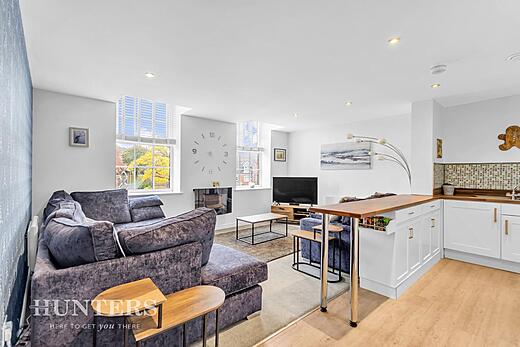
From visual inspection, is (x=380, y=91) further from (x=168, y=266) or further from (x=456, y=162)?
(x=168, y=266)

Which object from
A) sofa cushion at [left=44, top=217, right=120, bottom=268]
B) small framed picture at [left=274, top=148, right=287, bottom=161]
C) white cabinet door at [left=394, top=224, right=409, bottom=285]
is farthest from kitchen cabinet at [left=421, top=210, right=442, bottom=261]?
small framed picture at [left=274, top=148, right=287, bottom=161]

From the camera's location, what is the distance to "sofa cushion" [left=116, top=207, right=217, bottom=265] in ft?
5.22

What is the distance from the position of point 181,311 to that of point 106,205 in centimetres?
297

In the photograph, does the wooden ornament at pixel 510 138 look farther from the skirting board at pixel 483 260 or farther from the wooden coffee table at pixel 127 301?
the wooden coffee table at pixel 127 301

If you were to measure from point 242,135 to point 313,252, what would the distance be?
3.63 meters

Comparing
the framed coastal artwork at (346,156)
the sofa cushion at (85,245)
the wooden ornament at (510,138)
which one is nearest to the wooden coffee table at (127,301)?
the sofa cushion at (85,245)

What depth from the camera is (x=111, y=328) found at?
1514 mm

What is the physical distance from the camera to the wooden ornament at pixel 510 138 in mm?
3579

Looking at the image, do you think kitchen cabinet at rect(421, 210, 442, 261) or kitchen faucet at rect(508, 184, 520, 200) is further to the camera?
kitchen faucet at rect(508, 184, 520, 200)

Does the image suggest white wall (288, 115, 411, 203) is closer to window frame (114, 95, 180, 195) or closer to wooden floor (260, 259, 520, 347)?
wooden floor (260, 259, 520, 347)

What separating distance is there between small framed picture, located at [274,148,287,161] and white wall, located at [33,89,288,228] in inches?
93.9

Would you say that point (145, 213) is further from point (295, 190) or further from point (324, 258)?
point (295, 190)

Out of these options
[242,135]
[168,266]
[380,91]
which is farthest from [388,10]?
[242,135]

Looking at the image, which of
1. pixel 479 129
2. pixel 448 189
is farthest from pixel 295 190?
pixel 479 129
